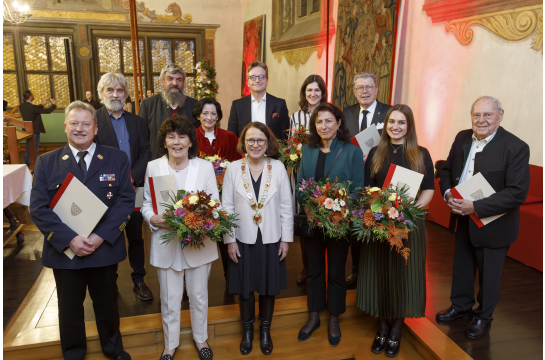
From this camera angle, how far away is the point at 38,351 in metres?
2.86

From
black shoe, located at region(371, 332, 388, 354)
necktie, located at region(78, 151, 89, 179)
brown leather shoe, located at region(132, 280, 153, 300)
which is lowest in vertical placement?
black shoe, located at region(371, 332, 388, 354)

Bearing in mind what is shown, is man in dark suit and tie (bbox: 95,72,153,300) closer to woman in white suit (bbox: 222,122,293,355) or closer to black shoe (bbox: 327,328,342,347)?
woman in white suit (bbox: 222,122,293,355)

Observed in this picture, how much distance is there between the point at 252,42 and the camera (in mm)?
11562

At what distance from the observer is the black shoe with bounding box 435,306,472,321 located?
3.11 m

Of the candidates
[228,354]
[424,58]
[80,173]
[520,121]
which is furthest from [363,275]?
[424,58]

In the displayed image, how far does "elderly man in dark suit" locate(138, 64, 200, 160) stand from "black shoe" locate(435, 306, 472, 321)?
9.20 ft

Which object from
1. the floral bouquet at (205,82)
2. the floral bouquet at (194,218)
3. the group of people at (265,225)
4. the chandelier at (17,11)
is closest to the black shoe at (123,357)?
the group of people at (265,225)

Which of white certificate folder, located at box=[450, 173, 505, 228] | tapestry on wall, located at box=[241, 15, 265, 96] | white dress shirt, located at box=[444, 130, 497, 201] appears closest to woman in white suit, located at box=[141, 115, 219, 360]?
white certificate folder, located at box=[450, 173, 505, 228]

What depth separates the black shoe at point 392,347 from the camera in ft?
9.33

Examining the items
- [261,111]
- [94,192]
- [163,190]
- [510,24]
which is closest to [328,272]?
[163,190]

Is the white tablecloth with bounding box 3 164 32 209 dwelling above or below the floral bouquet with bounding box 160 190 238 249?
below

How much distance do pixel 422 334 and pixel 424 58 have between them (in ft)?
13.8

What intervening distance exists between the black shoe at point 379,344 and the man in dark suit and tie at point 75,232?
1896 mm

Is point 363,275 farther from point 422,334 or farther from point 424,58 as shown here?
point 424,58
